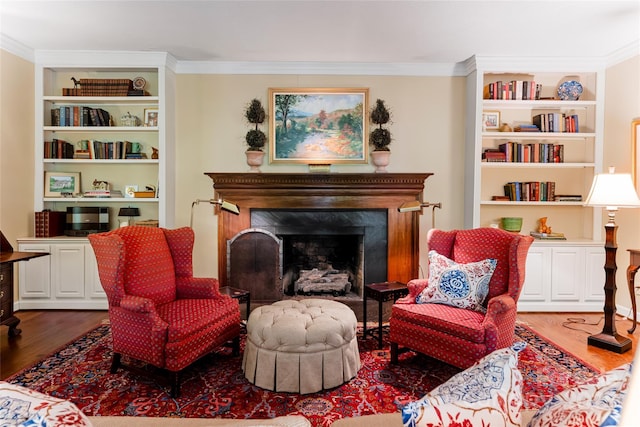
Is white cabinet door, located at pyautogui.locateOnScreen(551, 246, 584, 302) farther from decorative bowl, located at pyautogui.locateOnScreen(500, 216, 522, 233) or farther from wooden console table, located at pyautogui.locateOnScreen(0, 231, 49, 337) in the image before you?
wooden console table, located at pyautogui.locateOnScreen(0, 231, 49, 337)

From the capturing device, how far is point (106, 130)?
14.2ft

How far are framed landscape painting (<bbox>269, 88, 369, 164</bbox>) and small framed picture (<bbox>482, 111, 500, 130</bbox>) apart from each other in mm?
1426

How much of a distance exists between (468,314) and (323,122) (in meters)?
2.78

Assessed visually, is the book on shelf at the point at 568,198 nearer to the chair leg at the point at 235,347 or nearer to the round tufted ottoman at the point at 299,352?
the round tufted ottoman at the point at 299,352

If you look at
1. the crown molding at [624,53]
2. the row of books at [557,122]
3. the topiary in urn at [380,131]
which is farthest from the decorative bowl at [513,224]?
the crown molding at [624,53]

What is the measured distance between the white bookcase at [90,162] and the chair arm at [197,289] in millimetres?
1497

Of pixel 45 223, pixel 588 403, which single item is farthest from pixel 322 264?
pixel 588 403

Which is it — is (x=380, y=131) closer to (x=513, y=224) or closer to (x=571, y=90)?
(x=513, y=224)

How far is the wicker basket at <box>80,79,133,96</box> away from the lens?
4.29 m

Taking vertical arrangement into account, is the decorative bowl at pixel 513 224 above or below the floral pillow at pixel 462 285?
above

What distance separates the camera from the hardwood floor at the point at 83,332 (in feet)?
9.68

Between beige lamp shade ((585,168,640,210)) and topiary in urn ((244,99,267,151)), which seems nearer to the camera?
beige lamp shade ((585,168,640,210))

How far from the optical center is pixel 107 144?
4355mm

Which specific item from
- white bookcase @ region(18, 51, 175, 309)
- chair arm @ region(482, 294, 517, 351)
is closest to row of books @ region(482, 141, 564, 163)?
chair arm @ region(482, 294, 517, 351)
